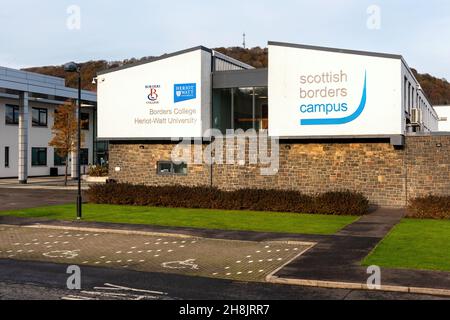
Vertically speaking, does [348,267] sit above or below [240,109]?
below

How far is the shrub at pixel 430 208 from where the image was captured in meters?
20.4

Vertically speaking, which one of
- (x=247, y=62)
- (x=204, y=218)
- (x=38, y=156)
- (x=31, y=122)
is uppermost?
(x=247, y=62)

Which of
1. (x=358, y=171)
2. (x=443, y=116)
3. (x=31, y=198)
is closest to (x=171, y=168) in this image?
(x=31, y=198)

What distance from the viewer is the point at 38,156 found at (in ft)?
173

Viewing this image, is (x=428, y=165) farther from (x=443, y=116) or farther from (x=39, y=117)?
(x=443, y=116)

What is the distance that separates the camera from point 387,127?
81.8 feet

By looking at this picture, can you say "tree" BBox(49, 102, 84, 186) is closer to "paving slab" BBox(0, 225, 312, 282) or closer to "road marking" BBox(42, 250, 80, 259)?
"paving slab" BBox(0, 225, 312, 282)

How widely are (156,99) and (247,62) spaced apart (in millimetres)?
28377

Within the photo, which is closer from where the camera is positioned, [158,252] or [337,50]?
[158,252]

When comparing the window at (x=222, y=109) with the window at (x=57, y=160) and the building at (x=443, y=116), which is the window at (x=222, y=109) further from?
the building at (x=443, y=116)

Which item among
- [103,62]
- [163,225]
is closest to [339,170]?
[163,225]
